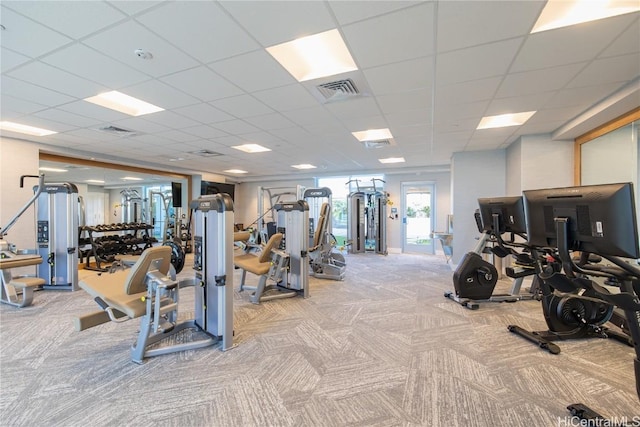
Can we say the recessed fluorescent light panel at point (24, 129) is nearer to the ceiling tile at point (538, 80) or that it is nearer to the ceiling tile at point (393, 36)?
the ceiling tile at point (393, 36)

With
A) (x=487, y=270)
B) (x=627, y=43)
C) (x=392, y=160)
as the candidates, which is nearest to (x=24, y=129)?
(x=392, y=160)

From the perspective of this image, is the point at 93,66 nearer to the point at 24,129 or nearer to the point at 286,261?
the point at 286,261

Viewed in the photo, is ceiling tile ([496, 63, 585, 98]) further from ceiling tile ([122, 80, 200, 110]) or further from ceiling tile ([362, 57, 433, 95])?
ceiling tile ([122, 80, 200, 110])

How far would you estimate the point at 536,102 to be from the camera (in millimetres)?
3393

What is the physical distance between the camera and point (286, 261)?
4172 millimetres

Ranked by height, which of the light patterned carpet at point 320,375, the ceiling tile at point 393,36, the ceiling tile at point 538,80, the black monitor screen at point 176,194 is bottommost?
the light patterned carpet at point 320,375

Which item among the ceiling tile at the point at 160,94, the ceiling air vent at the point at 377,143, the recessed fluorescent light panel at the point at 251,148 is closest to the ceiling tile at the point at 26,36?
the ceiling tile at the point at 160,94

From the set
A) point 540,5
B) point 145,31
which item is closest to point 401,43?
point 540,5

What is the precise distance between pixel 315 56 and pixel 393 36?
77 cm

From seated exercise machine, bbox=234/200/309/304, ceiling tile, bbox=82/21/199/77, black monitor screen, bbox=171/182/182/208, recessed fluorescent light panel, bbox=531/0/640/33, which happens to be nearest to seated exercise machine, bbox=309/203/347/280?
seated exercise machine, bbox=234/200/309/304

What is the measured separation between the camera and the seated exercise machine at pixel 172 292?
240 cm

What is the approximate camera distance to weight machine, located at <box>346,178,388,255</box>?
29.2 ft

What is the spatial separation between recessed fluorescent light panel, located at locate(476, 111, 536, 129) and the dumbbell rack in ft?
25.2

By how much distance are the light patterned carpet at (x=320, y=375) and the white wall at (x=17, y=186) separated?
7.49 ft
